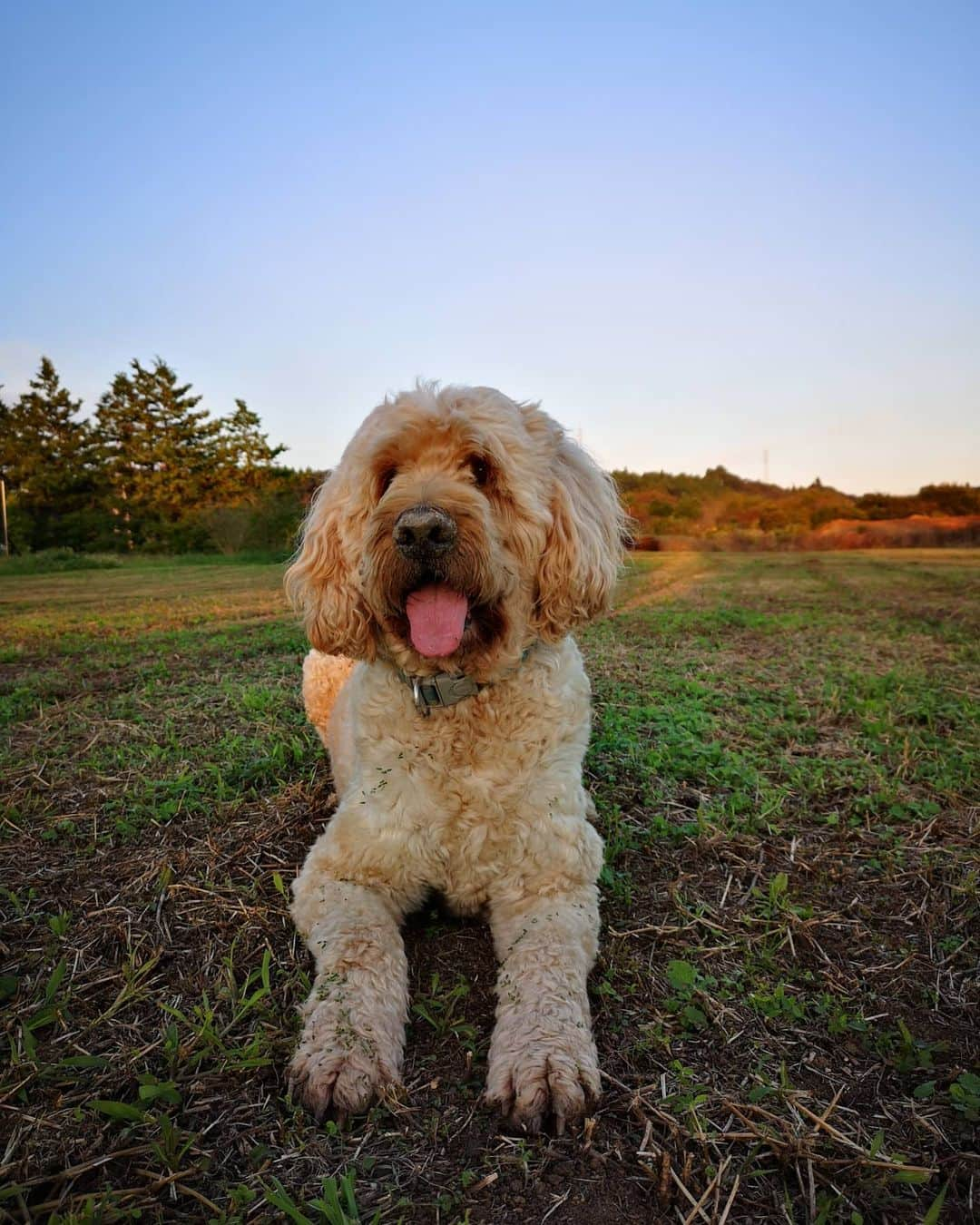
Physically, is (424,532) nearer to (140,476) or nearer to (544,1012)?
(544,1012)

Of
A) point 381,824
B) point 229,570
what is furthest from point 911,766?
point 229,570

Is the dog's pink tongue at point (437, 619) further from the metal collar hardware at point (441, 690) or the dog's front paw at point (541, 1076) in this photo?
the dog's front paw at point (541, 1076)

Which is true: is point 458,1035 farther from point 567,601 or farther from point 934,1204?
point 567,601

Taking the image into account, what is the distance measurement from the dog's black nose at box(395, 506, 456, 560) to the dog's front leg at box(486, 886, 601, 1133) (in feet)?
3.91

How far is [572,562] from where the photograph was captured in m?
2.67

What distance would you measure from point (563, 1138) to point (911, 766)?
3.05 metres

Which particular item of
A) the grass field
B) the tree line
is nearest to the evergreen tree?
the tree line

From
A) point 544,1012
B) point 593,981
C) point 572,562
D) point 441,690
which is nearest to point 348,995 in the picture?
point 544,1012

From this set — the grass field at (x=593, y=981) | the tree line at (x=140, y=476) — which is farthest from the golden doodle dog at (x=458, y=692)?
the tree line at (x=140, y=476)

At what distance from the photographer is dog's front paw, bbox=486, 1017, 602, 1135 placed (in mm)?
1709

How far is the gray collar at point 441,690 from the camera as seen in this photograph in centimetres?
252

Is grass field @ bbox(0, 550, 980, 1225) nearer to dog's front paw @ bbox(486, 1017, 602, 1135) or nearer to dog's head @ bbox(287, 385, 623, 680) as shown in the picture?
dog's front paw @ bbox(486, 1017, 602, 1135)

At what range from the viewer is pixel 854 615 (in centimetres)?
866

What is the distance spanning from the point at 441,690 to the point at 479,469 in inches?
31.7
